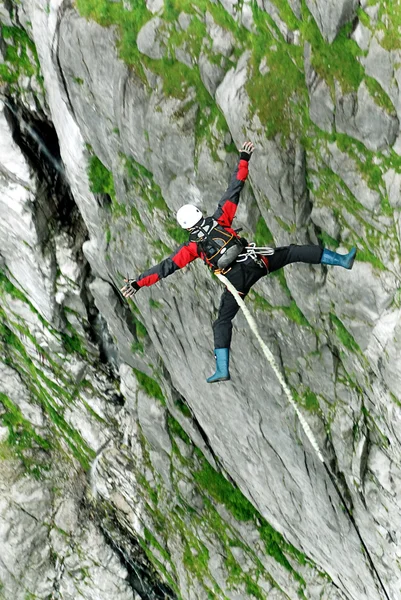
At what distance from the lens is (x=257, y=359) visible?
42.4 ft

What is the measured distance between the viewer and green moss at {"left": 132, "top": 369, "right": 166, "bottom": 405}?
18328 mm

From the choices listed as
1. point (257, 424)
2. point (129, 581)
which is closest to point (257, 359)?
point (257, 424)

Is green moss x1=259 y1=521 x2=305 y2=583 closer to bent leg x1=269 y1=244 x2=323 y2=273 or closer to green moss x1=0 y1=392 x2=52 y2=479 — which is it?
green moss x1=0 y1=392 x2=52 y2=479

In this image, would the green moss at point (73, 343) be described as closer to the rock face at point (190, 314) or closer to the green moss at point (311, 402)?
the rock face at point (190, 314)

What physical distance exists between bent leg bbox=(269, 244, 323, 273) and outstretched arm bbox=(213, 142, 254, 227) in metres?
1.12

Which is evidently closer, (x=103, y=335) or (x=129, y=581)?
(x=103, y=335)

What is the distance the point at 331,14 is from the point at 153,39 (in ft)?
12.8

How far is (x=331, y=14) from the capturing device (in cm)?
865

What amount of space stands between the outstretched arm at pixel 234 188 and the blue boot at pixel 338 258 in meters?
1.88

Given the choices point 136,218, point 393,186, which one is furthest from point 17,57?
point 393,186

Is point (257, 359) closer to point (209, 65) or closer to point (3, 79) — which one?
point (209, 65)

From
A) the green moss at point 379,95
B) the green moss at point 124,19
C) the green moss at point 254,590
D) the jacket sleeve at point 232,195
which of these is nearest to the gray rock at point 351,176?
the green moss at point 379,95

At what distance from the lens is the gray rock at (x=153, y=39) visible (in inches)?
422

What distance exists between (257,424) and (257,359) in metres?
2.50
